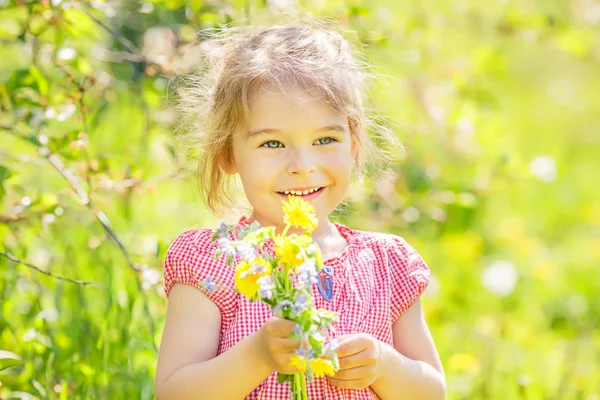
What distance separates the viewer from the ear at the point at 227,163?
7.41 feet

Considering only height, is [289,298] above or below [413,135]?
above

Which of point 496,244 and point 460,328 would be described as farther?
point 496,244

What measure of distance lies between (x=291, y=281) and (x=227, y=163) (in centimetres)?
70

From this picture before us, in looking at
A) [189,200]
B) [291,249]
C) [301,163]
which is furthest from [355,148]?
[189,200]

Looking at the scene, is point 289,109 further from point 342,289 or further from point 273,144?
point 342,289

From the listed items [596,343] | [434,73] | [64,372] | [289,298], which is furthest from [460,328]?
[289,298]

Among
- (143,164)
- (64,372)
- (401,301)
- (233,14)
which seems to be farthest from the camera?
(143,164)

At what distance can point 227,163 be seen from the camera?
2.27 m

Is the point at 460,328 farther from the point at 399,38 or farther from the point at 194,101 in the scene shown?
the point at 194,101

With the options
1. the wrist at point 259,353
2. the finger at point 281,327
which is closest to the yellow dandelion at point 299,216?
the finger at point 281,327

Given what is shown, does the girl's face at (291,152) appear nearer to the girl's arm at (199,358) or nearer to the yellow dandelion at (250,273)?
the girl's arm at (199,358)

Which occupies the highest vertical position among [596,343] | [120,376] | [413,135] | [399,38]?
[399,38]

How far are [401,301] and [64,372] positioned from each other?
89 centimetres

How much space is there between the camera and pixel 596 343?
12.3ft
